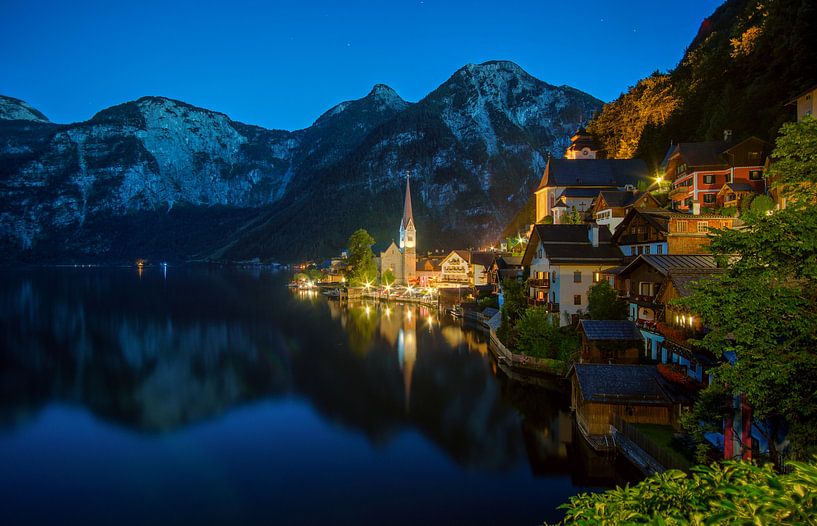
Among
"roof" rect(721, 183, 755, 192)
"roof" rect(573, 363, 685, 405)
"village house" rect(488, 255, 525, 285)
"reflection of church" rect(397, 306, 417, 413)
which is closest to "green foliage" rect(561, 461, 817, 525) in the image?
"roof" rect(573, 363, 685, 405)

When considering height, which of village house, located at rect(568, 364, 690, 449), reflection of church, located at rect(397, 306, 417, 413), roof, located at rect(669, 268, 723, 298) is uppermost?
roof, located at rect(669, 268, 723, 298)

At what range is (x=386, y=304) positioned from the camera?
92.2 meters

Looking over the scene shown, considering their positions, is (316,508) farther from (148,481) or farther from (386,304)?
(386,304)

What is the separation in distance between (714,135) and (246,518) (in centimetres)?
6086

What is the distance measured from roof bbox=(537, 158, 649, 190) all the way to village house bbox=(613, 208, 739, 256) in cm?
3611

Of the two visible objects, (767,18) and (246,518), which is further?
(767,18)

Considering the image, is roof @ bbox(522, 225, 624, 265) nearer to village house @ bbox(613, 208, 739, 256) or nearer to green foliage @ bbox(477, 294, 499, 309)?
village house @ bbox(613, 208, 739, 256)

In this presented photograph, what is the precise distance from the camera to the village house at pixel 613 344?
1191 inches

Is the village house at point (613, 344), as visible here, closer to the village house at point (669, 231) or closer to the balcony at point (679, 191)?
the village house at point (669, 231)

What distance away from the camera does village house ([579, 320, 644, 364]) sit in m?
30.2

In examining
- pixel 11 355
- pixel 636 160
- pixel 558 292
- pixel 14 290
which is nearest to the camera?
pixel 558 292

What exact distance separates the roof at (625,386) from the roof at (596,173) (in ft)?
173

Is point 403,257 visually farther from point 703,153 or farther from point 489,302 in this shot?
point 703,153

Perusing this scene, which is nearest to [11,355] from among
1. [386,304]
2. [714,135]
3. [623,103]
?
[386,304]
